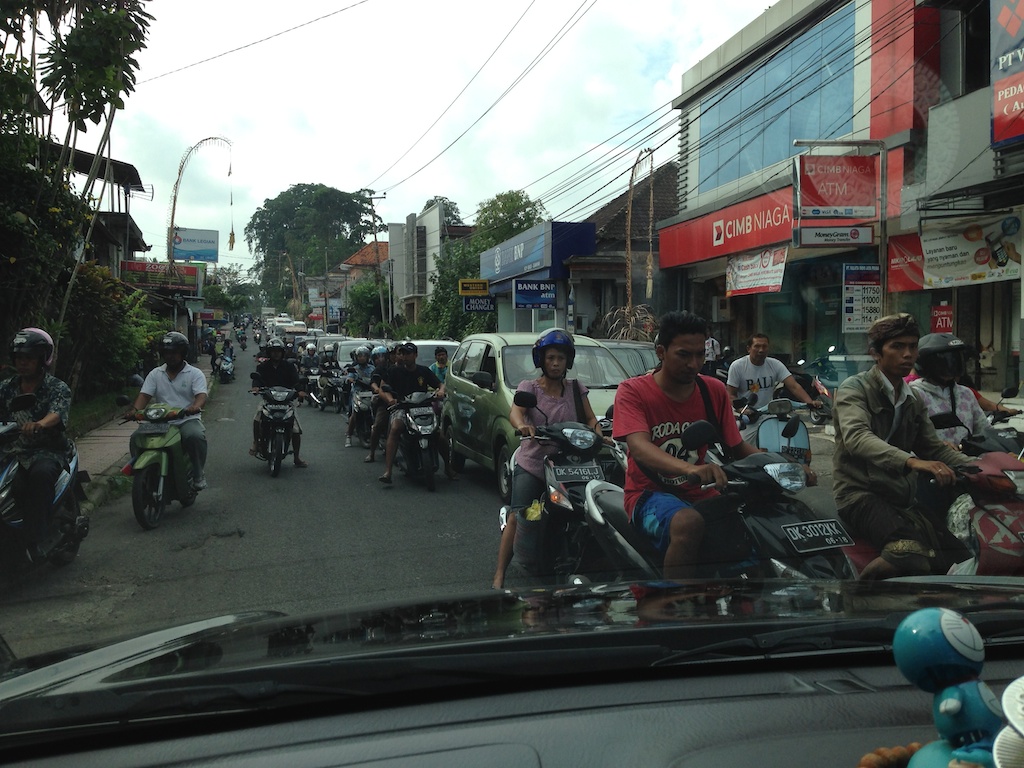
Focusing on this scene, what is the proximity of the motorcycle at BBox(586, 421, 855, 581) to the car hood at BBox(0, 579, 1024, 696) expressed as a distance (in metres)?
0.75

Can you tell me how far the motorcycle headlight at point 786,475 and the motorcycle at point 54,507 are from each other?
4885 millimetres

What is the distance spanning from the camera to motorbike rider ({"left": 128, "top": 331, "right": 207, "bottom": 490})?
27.9 ft

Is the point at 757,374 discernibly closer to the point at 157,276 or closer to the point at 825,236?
the point at 825,236

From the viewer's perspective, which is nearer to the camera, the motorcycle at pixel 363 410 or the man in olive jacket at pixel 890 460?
the man in olive jacket at pixel 890 460

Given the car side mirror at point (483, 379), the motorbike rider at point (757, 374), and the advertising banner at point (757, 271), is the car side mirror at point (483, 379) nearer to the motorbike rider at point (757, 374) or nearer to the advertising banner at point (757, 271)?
the motorbike rider at point (757, 374)

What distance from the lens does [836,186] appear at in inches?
580

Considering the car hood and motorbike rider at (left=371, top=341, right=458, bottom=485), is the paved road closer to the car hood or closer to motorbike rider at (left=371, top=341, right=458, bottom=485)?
motorbike rider at (left=371, top=341, right=458, bottom=485)

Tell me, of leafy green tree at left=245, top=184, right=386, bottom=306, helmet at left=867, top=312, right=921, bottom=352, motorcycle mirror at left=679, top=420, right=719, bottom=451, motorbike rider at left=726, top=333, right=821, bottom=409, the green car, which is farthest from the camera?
leafy green tree at left=245, top=184, right=386, bottom=306

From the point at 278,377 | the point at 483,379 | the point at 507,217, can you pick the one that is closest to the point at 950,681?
the point at 483,379

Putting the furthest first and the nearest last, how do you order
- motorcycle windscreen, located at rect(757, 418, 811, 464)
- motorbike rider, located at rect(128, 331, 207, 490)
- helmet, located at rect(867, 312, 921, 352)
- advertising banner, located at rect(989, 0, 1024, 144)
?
advertising banner, located at rect(989, 0, 1024, 144), motorbike rider, located at rect(128, 331, 207, 490), motorcycle windscreen, located at rect(757, 418, 811, 464), helmet, located at rect(867, 312, 921, 352)

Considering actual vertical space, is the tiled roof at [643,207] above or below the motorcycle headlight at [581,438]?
above

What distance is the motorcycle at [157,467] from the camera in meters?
7.90

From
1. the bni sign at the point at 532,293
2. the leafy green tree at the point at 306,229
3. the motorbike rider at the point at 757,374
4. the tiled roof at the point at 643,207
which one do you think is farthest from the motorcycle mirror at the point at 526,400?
the leafy green tree at the point at 306,229

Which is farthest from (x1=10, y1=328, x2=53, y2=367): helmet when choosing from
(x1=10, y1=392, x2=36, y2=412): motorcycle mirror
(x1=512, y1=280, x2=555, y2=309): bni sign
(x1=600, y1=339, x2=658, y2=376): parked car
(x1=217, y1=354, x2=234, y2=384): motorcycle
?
(x1=217, y1=354, x2=234, y2=384): motorcycle
